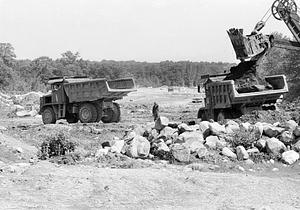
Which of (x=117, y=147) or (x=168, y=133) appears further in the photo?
(x=168, y=133)

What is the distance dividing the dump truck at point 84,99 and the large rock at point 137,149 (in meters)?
9.27

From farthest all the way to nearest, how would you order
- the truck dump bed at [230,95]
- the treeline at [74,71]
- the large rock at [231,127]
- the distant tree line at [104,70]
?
the treeline at [74,71], the distant tree line at [104,70], the truck dump bed at [230,95], the large rock at [231,127]

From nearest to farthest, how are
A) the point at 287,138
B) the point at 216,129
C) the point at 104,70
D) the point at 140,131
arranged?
the point at 287,138 < the point at 216,129 < the point at 140,131 < the point at 104,70

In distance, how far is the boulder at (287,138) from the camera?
12.3 metres

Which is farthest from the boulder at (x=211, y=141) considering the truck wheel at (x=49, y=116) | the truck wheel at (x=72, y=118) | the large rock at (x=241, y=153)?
the truck wheel at (x=49, y=116)

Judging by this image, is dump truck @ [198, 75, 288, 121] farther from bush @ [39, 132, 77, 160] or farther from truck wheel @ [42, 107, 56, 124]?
bush @ [39, 132, 77, 160]

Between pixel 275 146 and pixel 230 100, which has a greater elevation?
pixel 230 100

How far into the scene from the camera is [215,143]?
12.1 metres

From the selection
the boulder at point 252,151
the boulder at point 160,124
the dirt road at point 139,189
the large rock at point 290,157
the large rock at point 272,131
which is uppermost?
the boulder at point 160,124

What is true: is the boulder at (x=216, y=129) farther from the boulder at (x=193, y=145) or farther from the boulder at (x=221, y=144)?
the boulder at (x=193, y=145)

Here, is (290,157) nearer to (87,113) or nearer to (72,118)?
(87,113)

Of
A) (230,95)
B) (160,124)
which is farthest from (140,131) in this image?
(230,95)

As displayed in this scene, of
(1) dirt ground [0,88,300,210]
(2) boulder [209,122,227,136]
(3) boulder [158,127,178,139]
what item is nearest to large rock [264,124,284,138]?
(2) boulder [209,122,227,136]

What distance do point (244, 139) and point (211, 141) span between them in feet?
2.33
